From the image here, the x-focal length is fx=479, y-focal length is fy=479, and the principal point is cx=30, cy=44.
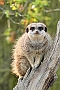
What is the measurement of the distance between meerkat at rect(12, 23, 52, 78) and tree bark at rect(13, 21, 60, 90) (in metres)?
0.13

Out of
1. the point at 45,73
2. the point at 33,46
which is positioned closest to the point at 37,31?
the point at 33,46

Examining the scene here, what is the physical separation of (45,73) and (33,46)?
468 millimetres

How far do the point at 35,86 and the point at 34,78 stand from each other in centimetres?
10

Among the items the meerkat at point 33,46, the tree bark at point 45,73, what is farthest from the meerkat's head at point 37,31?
the tree bark at point 45,73

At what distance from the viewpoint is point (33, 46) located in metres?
5.82

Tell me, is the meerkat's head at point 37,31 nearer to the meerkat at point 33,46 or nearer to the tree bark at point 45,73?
the meerkat at point 33,46

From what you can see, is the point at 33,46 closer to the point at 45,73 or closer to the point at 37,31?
the point at 37,31

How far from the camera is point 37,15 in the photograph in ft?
27.3

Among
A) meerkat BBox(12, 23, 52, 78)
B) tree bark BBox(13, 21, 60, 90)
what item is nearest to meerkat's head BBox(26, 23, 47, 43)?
meerkat BBox(12, 23, 52, 78)

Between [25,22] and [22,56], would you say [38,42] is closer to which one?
[22,56]

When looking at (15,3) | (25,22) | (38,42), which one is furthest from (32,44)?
(25,22)

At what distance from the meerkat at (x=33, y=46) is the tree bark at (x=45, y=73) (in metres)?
0.13

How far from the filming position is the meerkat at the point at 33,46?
18.6ft

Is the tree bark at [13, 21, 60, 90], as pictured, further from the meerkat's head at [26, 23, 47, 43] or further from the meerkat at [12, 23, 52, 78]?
the meerkat's head at [26, 23, 47, 43]
